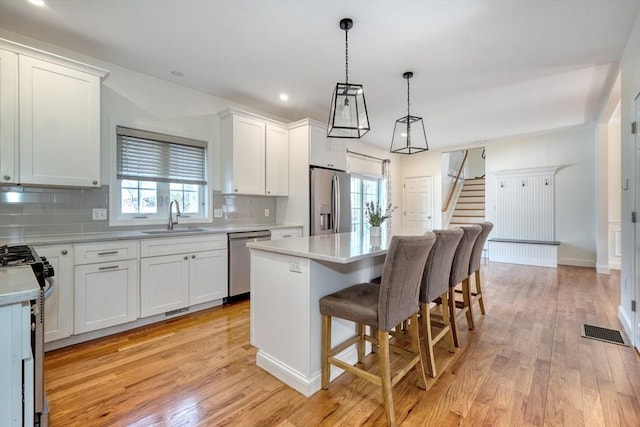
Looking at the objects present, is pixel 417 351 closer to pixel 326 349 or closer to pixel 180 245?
pixel 326 349

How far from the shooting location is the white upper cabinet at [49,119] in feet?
7.33

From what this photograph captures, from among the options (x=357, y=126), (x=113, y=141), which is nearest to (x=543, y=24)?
(x=357, y=126)

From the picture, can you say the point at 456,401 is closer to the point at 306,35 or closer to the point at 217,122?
the point at 306,35

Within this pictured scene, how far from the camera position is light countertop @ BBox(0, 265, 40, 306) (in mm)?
863

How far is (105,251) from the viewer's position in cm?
250

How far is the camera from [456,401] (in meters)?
1.71

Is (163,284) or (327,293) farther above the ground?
(327,293)

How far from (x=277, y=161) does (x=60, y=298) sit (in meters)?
2.84

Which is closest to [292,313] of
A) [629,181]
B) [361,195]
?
[629,181]

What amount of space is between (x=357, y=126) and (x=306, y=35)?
0.92 metres

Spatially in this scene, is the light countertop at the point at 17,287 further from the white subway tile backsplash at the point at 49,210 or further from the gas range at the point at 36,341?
the white subway tile backsplash at the point at 49,210

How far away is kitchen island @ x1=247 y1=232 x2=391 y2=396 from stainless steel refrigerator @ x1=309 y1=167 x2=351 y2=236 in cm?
201

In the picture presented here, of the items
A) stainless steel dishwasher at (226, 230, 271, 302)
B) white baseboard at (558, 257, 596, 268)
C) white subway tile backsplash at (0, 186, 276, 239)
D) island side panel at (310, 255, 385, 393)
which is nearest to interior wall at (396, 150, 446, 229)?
white baseboard at (558, 257, 596, 268)

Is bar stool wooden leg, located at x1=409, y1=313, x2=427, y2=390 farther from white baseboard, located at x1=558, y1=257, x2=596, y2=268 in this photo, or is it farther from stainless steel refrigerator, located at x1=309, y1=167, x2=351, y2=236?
white baseboard, located at x1=558, y1=257, x2=596, y2=268
